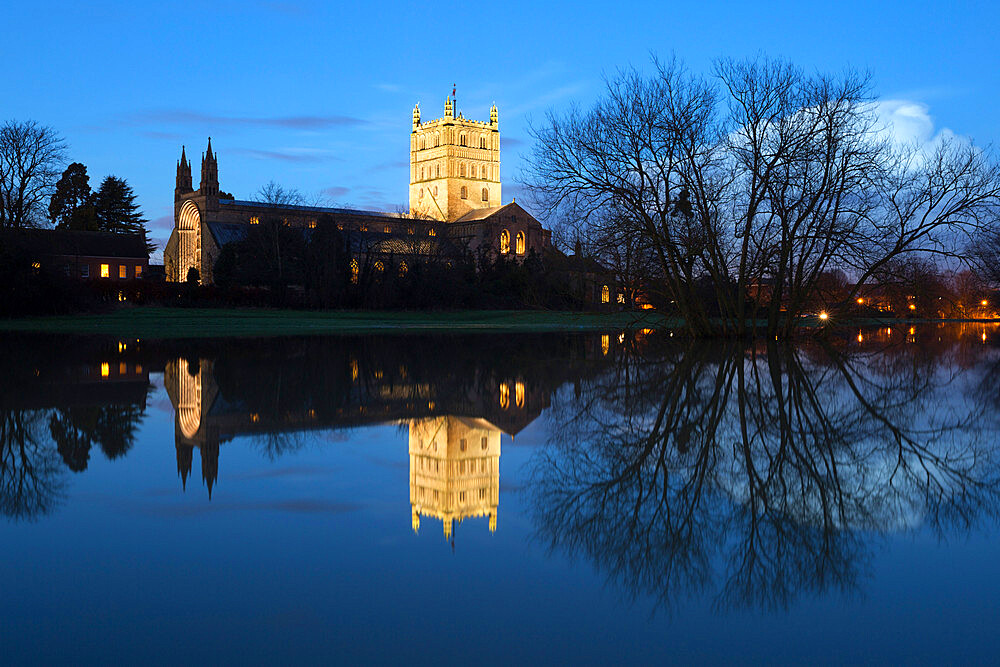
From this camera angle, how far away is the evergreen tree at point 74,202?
93062mm

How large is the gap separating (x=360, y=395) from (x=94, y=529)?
7014 mm

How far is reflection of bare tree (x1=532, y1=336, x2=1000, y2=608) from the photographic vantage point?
4625 millimetres

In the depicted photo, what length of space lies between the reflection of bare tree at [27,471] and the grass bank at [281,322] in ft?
65.4

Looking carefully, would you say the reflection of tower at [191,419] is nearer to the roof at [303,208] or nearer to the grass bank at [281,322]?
the grass bank at [281,322]

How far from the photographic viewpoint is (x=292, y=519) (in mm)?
5555

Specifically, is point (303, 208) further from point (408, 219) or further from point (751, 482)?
point (751, 482)

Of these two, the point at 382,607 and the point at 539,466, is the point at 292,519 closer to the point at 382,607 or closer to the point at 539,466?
the point at 382,607

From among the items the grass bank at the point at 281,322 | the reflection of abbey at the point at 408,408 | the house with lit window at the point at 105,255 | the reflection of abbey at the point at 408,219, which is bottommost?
the reflection of abbey at the point at 408,408

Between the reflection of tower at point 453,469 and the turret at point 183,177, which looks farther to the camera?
the turret at point 183,177

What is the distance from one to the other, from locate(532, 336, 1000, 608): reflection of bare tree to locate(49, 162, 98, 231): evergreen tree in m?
88.5

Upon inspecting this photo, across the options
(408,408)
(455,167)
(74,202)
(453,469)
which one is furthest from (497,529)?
(455,167)

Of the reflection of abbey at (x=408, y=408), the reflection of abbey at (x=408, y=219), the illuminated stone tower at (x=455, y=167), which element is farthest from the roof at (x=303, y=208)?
the reflection of abbey at (x=408, y=408)

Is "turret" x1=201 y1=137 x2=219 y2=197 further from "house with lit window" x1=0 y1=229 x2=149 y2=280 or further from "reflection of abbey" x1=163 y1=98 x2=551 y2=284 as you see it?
"house with lit window" x1=0 y1=229 x2=149 y2=280

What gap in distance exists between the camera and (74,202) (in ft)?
322
